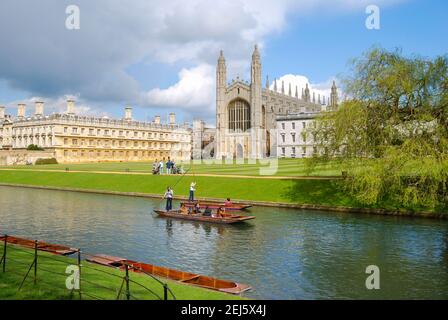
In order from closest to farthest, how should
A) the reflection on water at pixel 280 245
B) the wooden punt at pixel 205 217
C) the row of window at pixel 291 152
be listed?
1. the reflection on water at pixel 280 245
2. the wooden punt at pixel 205 217
3. the row of window at pixel 291 152

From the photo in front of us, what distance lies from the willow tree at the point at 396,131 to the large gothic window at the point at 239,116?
75079 millimetres

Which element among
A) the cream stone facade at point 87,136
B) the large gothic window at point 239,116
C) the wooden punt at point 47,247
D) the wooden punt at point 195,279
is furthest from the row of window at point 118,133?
the wooden punt at point 195,279

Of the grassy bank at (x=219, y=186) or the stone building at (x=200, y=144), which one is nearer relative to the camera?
the grassy bank at (x=219, y=186)

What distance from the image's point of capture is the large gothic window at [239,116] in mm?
105312

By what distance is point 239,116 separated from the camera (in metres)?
106

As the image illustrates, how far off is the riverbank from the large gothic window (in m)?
57.7

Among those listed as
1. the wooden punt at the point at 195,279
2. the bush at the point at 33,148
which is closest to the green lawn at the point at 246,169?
the wooden punt at the point at 195,279

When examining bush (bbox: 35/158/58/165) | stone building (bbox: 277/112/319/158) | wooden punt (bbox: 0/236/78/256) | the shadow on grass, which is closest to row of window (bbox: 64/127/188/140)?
bush (bbox: 35/158/58/165)

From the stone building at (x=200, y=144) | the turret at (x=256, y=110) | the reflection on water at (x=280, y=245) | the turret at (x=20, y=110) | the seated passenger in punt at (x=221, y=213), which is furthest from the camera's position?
the stone building at (x=200, y=144)

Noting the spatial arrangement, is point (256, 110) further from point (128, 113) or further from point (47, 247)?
point (47, 247)

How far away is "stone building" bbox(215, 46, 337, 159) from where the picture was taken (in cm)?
10150

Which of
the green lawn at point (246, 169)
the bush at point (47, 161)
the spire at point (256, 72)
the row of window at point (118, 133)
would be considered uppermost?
the spire at point (256, 72)

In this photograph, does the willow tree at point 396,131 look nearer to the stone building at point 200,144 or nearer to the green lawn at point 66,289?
the green lawn at point 66,289

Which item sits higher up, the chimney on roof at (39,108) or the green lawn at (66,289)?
the chimney on roof at (39,108)
